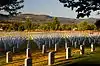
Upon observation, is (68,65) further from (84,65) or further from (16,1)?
(16,1)

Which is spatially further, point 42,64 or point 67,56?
point 67,56

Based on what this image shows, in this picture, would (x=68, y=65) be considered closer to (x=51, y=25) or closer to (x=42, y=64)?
(x=42, y=64)

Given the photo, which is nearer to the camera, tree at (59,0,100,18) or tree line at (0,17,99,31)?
tree at (59,0,100,18)

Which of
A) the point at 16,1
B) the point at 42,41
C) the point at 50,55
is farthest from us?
the point at 16,1

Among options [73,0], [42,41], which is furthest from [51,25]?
[73,0]

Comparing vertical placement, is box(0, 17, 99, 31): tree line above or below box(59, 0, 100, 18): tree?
below

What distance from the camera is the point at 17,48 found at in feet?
116

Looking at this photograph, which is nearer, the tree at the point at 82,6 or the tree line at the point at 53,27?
the tree at the point at 82,6

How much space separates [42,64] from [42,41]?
19.4m

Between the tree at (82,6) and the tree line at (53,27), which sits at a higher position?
the tree at (82,6)

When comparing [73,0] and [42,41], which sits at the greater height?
[73,0]

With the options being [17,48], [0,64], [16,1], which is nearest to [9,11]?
[16,1]

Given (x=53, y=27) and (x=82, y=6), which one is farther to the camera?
(x=53, y=27)

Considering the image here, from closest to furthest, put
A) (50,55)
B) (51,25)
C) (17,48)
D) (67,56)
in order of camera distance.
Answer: (50,55), (67,56), (17,48), (51,25)
